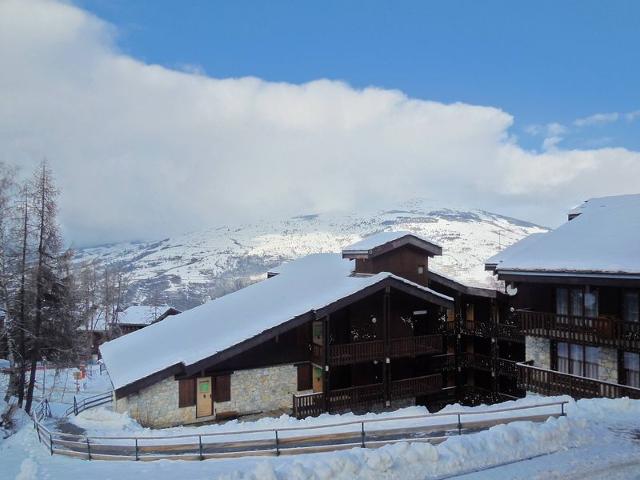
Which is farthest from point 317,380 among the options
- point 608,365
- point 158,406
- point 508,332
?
point 608,365

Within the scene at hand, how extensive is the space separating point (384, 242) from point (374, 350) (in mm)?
6153

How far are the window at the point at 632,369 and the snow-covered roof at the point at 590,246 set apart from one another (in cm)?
407

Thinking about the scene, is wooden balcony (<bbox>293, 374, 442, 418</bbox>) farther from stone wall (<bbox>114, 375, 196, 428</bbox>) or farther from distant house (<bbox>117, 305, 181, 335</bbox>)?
distant house (<bbox>117, 305, 181, 335</bbox>)

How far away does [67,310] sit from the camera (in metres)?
31.5

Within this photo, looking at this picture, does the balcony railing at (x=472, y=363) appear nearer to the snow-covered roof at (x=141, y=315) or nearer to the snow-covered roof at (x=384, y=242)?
the snow-covered roof at (x=384, y=242)

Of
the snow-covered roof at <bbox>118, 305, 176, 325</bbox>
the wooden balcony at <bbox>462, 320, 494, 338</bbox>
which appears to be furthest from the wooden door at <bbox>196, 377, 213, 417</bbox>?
the snow-covered roof at <bbox>118, 305, 176, 325</bbox>

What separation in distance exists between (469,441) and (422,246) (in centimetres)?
1769

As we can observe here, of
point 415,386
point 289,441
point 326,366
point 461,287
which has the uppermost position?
point 461,287

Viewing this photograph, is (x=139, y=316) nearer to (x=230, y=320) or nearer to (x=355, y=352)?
(x=230, y=320)

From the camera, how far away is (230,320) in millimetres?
27953

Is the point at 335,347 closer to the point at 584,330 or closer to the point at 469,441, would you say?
the point at 584,330

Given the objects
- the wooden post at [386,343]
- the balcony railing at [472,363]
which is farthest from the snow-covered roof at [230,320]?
the balcony railing at [472,363]

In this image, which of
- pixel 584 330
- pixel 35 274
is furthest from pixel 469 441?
pixel 35 274

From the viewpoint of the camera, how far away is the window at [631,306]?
64.6ft
